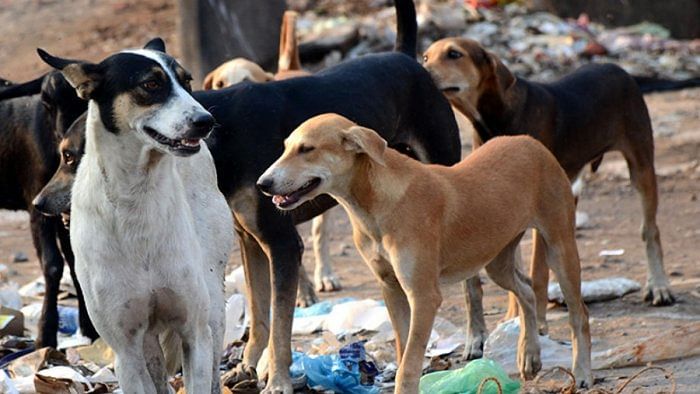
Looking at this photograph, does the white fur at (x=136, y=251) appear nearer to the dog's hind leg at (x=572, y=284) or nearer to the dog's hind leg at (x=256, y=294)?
the dog's hind leg at (x=256, y=294)

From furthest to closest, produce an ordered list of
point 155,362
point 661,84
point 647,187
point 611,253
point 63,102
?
point 661,84, point 611,253, point 647,187, point 63,102, point 155,362

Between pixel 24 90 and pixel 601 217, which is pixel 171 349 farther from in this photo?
pixel 601 217

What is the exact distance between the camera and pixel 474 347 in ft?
23.2

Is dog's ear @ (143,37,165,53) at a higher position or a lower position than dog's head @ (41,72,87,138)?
higher

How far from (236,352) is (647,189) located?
Result: 2.84 meters

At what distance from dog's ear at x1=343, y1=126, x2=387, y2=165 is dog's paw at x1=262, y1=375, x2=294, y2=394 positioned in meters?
1.24

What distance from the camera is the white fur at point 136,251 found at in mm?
4969

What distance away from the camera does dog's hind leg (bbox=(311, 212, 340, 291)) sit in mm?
8891

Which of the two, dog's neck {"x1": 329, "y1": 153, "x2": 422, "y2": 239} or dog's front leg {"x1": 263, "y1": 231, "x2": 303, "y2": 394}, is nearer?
dog's neck {"x1": 329, "y1": 153, "x2": 422, "y2": 239}

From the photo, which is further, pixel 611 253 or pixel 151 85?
pixel 611 253

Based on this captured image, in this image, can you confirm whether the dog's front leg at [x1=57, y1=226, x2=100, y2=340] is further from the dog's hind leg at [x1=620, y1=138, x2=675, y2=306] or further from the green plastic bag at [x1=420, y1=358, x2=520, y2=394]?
the dog's hind leg at [x1=620, y1=138, x2=675, y2=306]

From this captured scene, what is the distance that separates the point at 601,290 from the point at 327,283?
1.83 meters

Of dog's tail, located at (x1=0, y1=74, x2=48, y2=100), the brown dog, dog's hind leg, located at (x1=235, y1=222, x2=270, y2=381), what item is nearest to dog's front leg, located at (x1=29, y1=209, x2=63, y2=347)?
dog's tail, located at (x1=0, y1=74, x2=48, y2=100)

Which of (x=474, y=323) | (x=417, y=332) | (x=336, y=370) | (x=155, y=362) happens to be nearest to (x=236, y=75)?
(x=474, y=323)
